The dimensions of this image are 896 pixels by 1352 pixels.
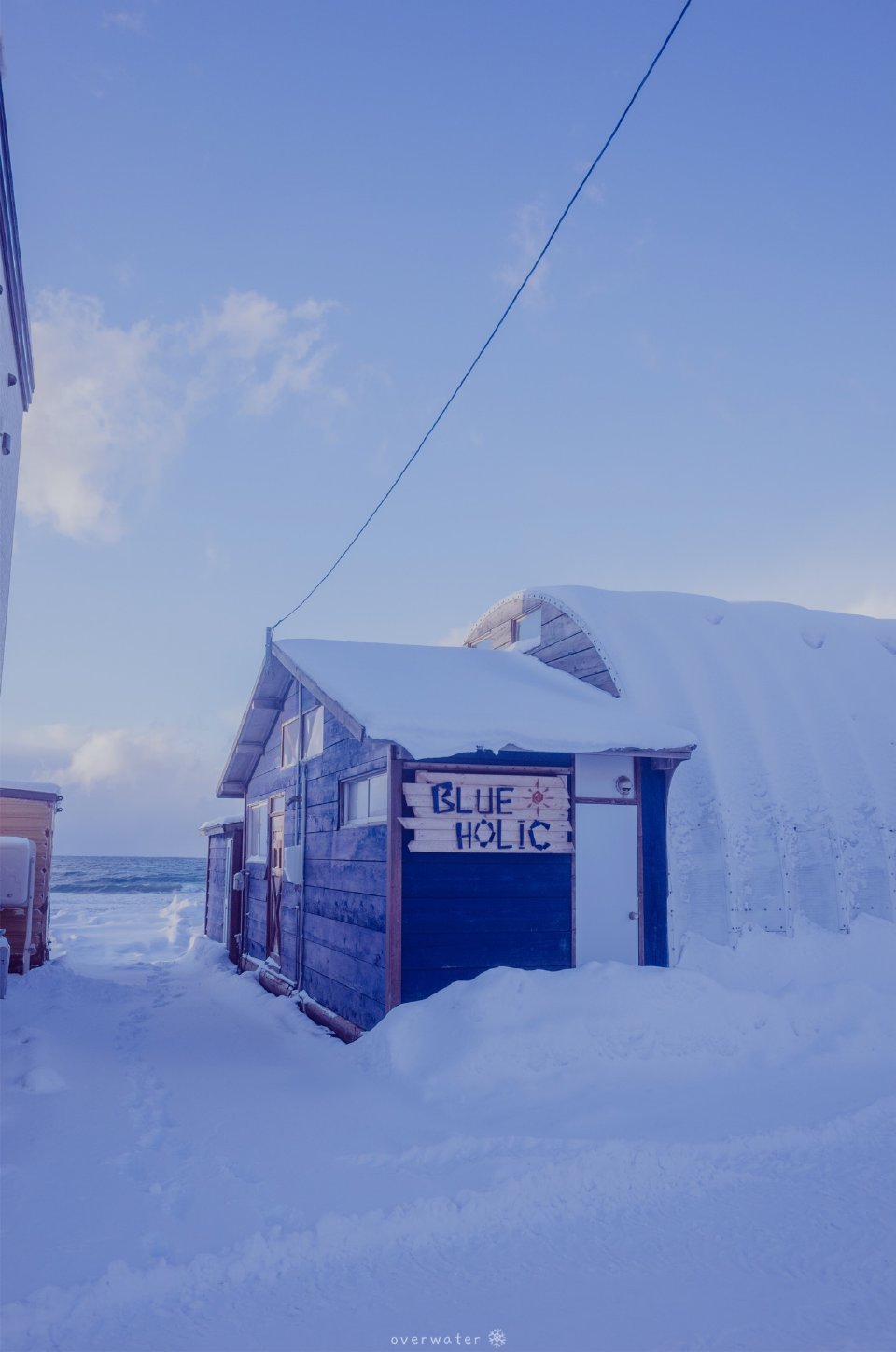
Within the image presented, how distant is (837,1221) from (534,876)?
5047 millimetres

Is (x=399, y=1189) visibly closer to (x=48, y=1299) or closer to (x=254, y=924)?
(x=48, y=1299)

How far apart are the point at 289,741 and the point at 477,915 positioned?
6355mm

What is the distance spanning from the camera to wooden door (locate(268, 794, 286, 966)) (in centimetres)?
1530

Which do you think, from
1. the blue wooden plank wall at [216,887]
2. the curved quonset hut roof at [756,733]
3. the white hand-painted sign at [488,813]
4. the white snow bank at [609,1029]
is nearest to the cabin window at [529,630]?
the curved quonset hut roof at [756,733]

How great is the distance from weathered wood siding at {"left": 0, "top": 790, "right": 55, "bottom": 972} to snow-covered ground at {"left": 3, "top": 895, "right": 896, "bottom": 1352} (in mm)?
6436

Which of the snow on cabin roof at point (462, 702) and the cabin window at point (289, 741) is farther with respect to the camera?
the cabin window at point (289, 741)

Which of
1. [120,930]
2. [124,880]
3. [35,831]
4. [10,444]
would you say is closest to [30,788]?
[35,831]

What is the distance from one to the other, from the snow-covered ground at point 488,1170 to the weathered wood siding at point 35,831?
644 cm

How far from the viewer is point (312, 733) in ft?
44.4

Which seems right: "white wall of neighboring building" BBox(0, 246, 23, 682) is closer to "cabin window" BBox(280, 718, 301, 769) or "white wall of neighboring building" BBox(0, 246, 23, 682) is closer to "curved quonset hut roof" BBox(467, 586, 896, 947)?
"cabin window" BBox(280, 718, 301, 769)

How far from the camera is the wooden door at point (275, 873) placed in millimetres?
15304

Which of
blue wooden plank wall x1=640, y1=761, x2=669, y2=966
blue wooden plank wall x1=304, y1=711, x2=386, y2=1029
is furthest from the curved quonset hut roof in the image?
blue wooden plank wall x1=304, y1=711, x2=386, y2=1029

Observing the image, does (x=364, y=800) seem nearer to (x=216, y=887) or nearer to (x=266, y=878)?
(x=266, y=878)

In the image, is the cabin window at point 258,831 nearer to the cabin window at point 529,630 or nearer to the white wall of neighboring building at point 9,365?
the cabin window at point 529,630
